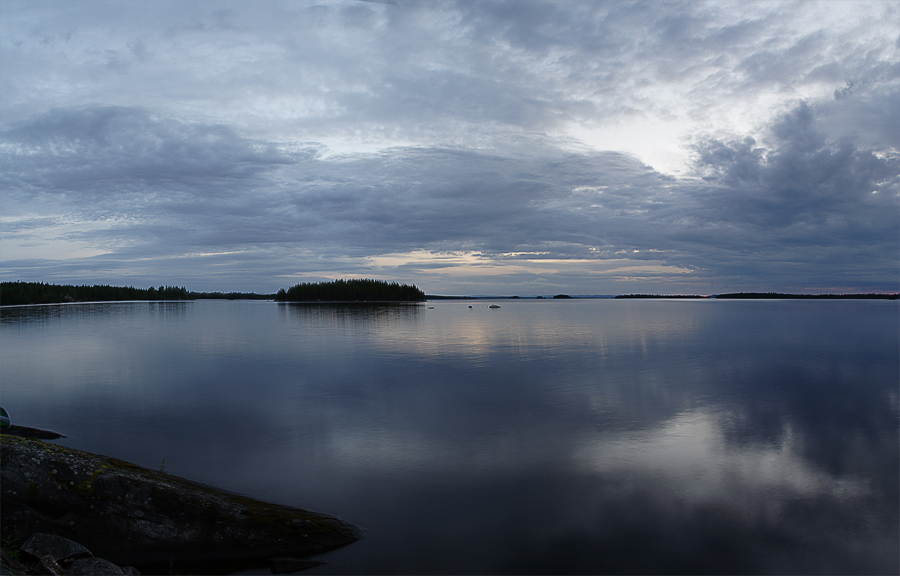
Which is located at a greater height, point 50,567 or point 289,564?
point 50,567

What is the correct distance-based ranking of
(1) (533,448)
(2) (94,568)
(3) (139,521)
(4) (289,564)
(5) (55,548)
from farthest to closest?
(1) (533,448) < (3) (139,521) < (4) (289,564) < (5) (55,548) < (2) (94,568)

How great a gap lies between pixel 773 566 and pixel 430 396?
1248 cm

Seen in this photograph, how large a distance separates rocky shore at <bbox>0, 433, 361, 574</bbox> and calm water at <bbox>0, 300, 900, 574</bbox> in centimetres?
96

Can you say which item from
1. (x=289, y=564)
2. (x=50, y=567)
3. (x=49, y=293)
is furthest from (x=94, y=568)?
(x=49, y=293)

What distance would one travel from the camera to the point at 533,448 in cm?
1213

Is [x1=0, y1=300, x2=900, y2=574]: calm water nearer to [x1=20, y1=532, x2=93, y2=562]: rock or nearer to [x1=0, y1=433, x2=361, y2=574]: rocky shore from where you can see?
[x1=0, y1=433, x2=361, y2=574]: rocky shore

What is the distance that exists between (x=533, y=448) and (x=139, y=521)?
8.57 metres

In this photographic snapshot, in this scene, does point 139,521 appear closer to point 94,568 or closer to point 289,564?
point 94,568

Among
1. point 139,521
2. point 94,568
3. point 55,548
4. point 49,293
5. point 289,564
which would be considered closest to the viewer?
point 94,568

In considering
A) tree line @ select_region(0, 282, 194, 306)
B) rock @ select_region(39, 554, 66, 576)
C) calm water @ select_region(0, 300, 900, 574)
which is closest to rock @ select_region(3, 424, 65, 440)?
calm water @ select_region(0, 300, 900, 574)

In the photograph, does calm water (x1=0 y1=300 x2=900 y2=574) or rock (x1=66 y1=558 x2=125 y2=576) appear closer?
rock (x1=66 y1=558 x2=125 y2=576)

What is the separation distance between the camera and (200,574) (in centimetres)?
690

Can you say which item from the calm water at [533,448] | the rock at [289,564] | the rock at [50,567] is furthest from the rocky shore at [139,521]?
the calm water at [533,448]

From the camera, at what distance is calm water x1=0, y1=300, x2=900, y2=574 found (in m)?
7.79
